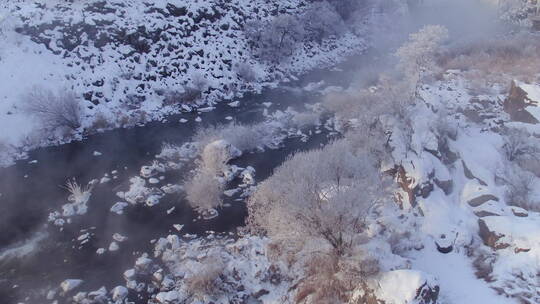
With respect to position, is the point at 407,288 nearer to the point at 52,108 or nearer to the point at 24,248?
the point at 24,248

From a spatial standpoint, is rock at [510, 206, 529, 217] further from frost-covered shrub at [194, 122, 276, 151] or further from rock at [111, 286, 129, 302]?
rock at [111, 286, 129, 302]

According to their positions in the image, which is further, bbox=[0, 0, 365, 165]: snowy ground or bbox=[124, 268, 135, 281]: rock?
bbox=[0, 0, 365, 165]: snowy ground

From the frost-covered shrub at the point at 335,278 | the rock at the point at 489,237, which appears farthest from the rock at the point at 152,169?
the rock at the point at 489,237

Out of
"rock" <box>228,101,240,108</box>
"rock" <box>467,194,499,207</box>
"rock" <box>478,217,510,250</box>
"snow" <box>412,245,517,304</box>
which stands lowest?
"rock" <box>228,101,240,108</box>

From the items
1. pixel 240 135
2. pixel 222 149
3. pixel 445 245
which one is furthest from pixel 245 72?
pixel 445 245

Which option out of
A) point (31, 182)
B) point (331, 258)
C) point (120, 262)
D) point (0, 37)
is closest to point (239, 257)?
point (331, 258)

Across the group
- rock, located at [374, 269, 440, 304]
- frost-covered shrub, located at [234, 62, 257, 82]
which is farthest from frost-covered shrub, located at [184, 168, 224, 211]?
frost-covered shrub, located at [234, 62, 257, 82]

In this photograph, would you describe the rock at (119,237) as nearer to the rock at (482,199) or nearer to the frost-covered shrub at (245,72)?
the rock at (482,199)
